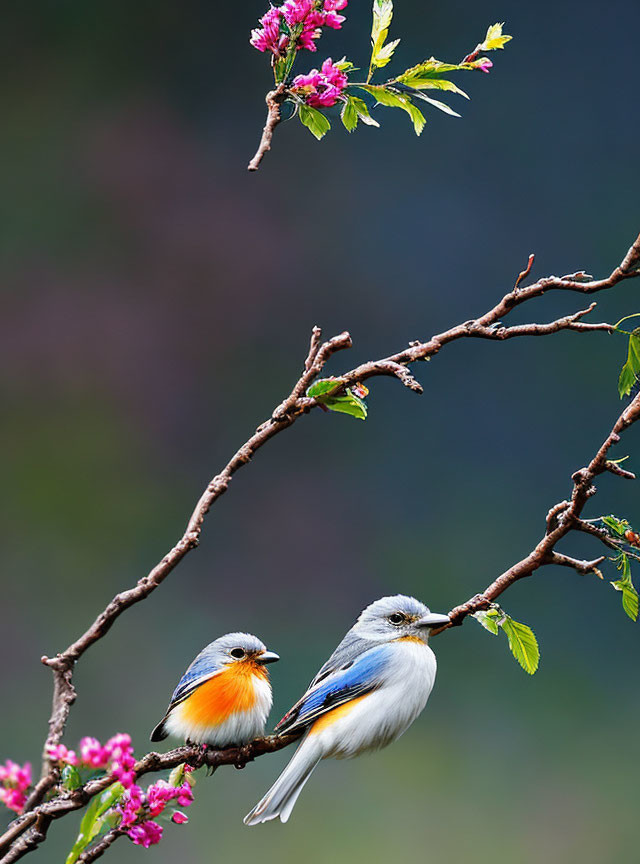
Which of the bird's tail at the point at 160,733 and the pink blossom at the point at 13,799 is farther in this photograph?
the bird's tail at the point at 160,733

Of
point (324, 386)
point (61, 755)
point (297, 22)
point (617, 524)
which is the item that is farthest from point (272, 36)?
point (61, 755)

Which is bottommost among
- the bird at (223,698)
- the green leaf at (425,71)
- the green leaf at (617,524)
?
the bird at (223,698)

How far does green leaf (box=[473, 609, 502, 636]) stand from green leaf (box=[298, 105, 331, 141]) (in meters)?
0.53

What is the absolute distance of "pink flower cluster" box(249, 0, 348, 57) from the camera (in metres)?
0.90

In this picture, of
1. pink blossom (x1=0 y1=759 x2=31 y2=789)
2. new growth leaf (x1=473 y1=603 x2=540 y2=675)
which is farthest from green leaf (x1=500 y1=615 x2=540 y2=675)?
pink blossom (x1=0 y1=759 x2=31 y2=789)

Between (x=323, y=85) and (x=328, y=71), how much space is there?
2 centimetres

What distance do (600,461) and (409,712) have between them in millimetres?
336

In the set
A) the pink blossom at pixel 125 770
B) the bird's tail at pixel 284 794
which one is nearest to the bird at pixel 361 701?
the bird's tail at pixel 284 794

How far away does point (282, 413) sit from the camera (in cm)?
86

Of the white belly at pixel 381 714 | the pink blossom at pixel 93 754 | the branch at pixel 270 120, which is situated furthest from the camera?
the white belly at pixel 381 714

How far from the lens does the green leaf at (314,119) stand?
37.6 inches

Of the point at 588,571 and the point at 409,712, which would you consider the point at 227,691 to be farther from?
the point at 588,571

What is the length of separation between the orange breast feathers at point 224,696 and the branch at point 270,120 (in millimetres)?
537

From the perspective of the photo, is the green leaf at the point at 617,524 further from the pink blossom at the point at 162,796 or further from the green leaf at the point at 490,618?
the pink blossom at the point at 162,796
